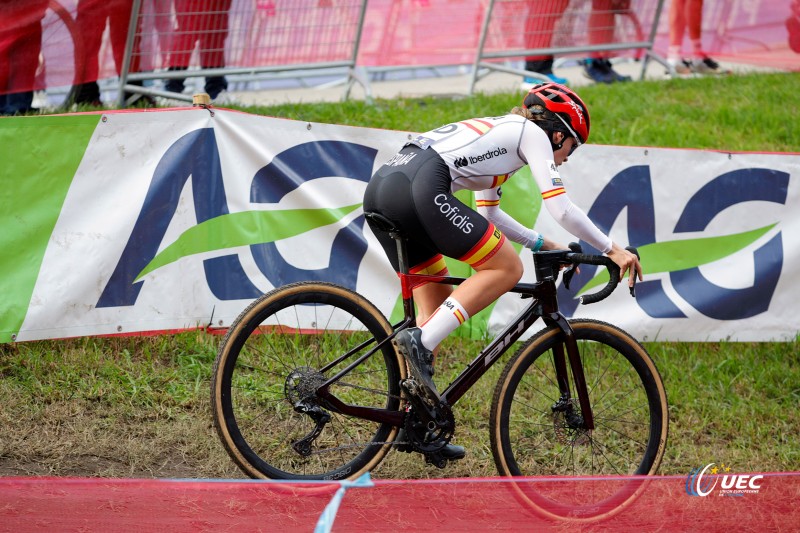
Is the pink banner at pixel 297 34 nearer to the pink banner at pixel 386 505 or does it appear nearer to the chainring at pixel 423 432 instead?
the chainring at pixel 423 432

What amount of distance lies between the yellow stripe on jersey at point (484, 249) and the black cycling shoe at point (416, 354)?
41cm

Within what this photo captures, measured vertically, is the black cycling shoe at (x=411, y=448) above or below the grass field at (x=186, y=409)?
above

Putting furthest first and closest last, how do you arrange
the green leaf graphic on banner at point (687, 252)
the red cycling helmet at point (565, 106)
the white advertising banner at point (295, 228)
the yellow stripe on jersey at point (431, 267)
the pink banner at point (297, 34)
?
the pink banner at point (297, 34)
the green leaf graphic on banner at point (687, 252)
the white advertising banner at point (295, 228)
the yellow stripe on jersey at point (431, 267)
the red cycling helmet at point (565, 106)

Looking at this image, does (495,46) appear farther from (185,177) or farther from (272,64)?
(185,177)

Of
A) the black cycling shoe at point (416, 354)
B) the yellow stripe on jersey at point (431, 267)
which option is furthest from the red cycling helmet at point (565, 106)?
the black cycling shoe at point (416, 354)

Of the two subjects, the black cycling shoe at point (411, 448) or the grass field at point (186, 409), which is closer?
the black cycling shoe at point (411, 448)

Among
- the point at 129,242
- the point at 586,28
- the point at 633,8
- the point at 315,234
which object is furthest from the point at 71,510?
the point at 633,8

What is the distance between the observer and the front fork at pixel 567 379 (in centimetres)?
461

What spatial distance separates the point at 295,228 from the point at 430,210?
5.97 ft

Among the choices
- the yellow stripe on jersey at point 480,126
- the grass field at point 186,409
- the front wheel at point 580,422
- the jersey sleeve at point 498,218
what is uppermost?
the yellow stripe on jersey at point 480,126

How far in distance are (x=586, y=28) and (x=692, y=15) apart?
144 cm

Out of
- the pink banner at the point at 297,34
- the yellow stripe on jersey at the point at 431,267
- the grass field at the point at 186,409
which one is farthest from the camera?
the pink banner at the point at 297,34

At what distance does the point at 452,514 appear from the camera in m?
3.69

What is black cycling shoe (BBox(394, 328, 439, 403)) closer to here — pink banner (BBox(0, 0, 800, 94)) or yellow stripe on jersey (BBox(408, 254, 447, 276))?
yellow stripe on jersey (BBox(408, 254, 447, 276))
